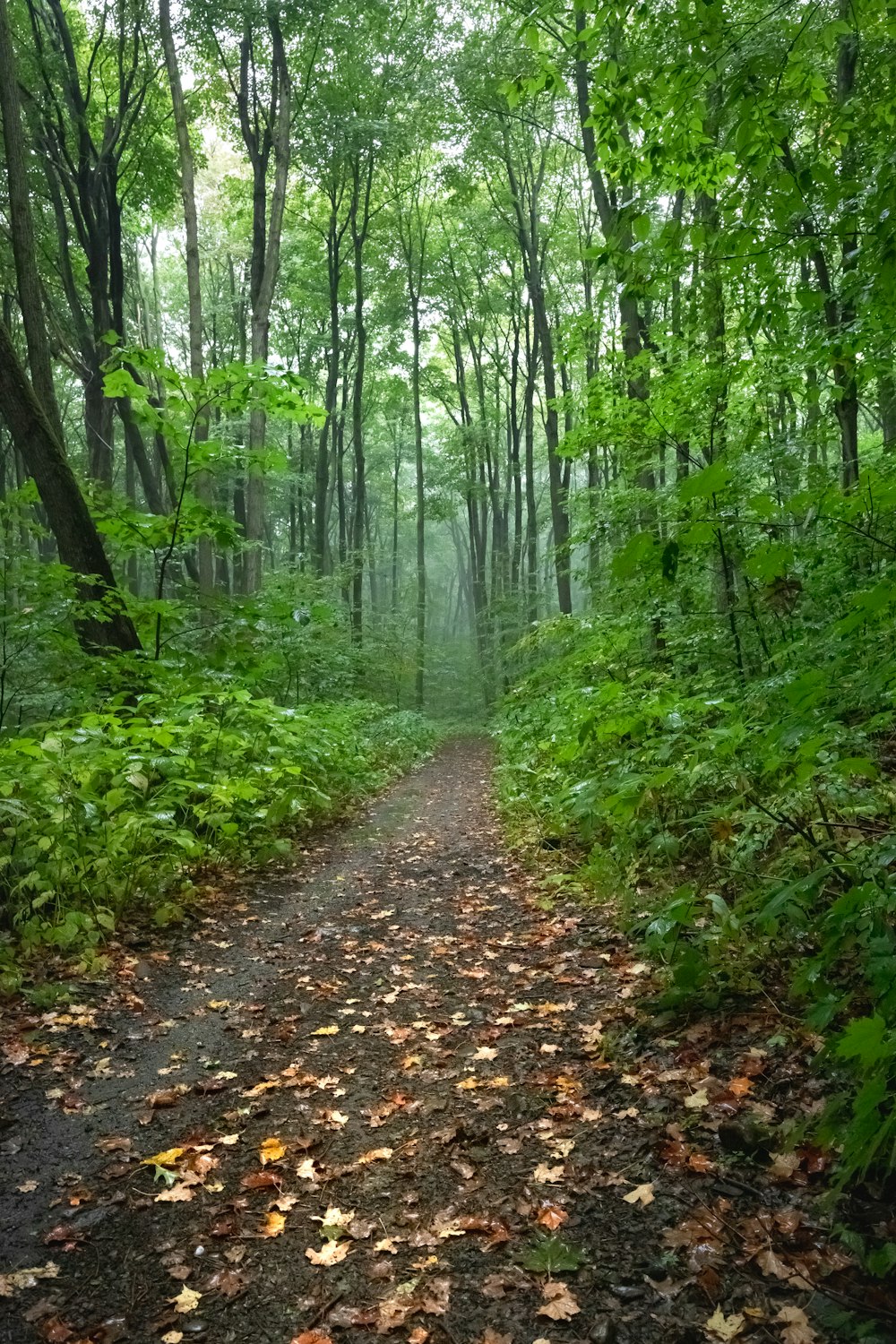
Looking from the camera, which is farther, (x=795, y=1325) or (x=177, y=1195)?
(x=177, y=1195)

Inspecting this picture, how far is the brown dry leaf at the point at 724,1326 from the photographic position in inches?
69.9

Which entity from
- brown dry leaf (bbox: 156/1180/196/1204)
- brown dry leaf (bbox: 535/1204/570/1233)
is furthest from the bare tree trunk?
brown dry leaf (bbox: 535/1204/570/1233)

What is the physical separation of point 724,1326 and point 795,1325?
0.54ft

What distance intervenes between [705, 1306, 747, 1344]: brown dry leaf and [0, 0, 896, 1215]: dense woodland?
394 mm

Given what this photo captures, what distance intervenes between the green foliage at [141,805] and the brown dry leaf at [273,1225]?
2.42 metres

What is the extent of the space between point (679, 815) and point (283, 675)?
10.00m

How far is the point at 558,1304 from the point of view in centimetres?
194

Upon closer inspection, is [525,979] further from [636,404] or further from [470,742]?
[470,742]

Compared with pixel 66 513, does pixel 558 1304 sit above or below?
below

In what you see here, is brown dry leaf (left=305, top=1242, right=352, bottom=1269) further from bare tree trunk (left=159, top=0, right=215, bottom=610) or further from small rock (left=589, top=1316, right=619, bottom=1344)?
bare tree trunk (left=159, top=0, right=215, bottom=610)

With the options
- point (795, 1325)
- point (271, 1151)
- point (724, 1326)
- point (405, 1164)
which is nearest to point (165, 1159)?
point (271, 1151)

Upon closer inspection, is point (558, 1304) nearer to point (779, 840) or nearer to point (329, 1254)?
point (329, 1254)

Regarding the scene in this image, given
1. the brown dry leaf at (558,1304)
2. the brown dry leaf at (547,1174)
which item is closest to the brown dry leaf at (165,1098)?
the brown dry leaf at (547,1174)

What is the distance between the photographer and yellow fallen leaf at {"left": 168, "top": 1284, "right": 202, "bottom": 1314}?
2020mm
